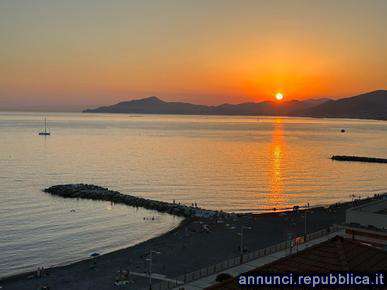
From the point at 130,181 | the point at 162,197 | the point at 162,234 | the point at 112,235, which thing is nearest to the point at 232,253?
the point at 162,234

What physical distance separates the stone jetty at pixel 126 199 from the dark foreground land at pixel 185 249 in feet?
9.01

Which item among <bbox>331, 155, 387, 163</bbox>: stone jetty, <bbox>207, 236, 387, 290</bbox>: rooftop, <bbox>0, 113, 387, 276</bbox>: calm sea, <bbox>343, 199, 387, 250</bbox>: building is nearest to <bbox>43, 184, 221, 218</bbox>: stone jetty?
<bbox>0, 113, 387, 276</bbox>: calm sea

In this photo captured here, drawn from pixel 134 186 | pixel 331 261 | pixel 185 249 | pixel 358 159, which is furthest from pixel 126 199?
pixel 358 159

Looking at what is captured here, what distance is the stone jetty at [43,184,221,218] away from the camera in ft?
214

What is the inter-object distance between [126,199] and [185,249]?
95.4 ft

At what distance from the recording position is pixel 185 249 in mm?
47156

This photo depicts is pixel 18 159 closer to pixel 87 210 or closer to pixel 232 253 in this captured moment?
pixel 87 210

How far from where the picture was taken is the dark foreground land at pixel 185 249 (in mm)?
38438

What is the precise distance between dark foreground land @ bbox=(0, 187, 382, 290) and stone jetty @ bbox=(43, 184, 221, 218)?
2745 mm

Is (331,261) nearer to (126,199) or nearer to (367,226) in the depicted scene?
(367,226)

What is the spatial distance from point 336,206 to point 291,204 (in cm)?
831

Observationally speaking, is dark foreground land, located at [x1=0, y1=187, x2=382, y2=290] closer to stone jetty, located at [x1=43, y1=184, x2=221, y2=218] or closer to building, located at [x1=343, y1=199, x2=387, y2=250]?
stone jetty, located at [x1=43, y1=184, x2=221, y2=218]

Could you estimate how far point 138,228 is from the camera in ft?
194

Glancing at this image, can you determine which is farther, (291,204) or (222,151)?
(222,151)
